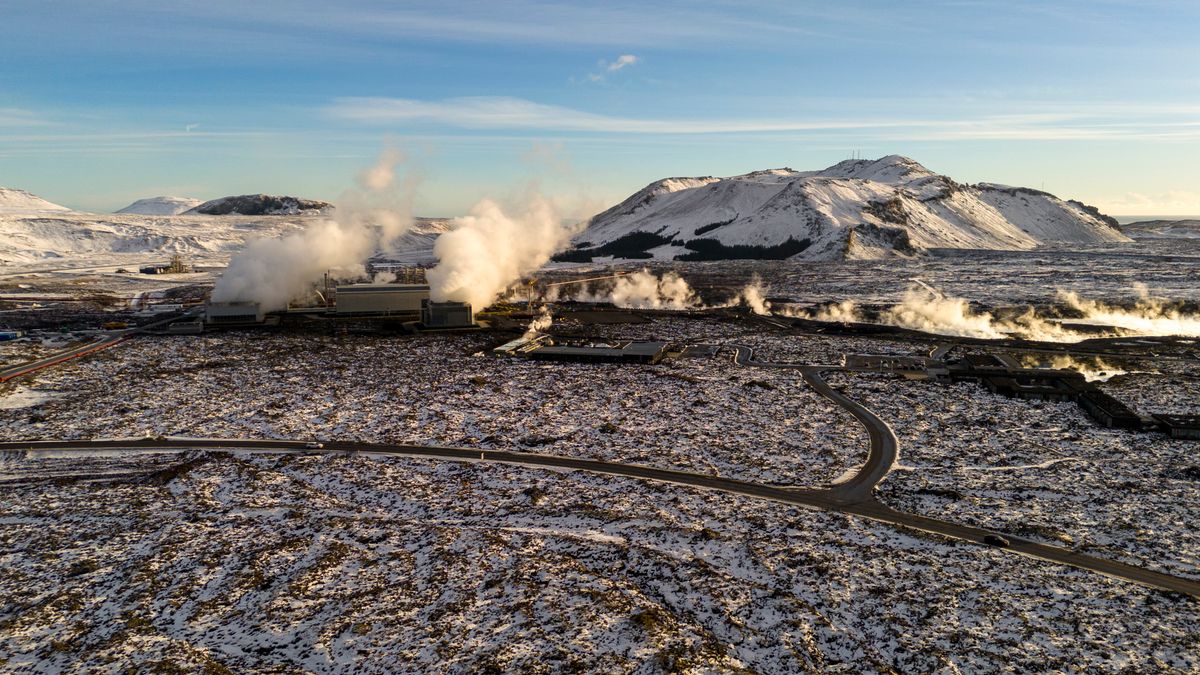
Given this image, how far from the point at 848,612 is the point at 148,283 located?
178 m

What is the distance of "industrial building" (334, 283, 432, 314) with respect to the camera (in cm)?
10938

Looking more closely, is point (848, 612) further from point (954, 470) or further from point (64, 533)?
point (64, 533)

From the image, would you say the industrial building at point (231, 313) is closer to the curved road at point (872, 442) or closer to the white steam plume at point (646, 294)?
the white steam plume at point (646, 294)

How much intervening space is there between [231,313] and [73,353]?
2203 cm

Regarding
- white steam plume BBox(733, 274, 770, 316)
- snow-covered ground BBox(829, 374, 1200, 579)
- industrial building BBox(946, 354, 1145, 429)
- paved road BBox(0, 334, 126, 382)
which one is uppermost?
white steam plume BBox(733, 274, 770, 316)

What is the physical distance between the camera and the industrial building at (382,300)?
109 metres

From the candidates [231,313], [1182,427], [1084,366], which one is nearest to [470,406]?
[1182,427]

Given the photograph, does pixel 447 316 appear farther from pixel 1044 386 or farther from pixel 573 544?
pixel 1044 386

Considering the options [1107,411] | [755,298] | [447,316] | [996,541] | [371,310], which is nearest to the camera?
[996,541]

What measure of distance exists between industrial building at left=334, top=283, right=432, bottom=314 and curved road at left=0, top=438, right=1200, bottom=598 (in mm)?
56246

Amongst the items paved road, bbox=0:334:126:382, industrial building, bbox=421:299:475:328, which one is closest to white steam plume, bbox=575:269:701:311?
industrial building, bbox=421:299:475:328

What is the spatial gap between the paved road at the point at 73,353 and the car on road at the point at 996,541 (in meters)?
82.6

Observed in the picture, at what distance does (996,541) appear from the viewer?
37.1 metres

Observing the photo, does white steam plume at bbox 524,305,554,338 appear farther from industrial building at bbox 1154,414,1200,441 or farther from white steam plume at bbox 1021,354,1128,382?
industrial building at bbox 1154,414,1200,441
